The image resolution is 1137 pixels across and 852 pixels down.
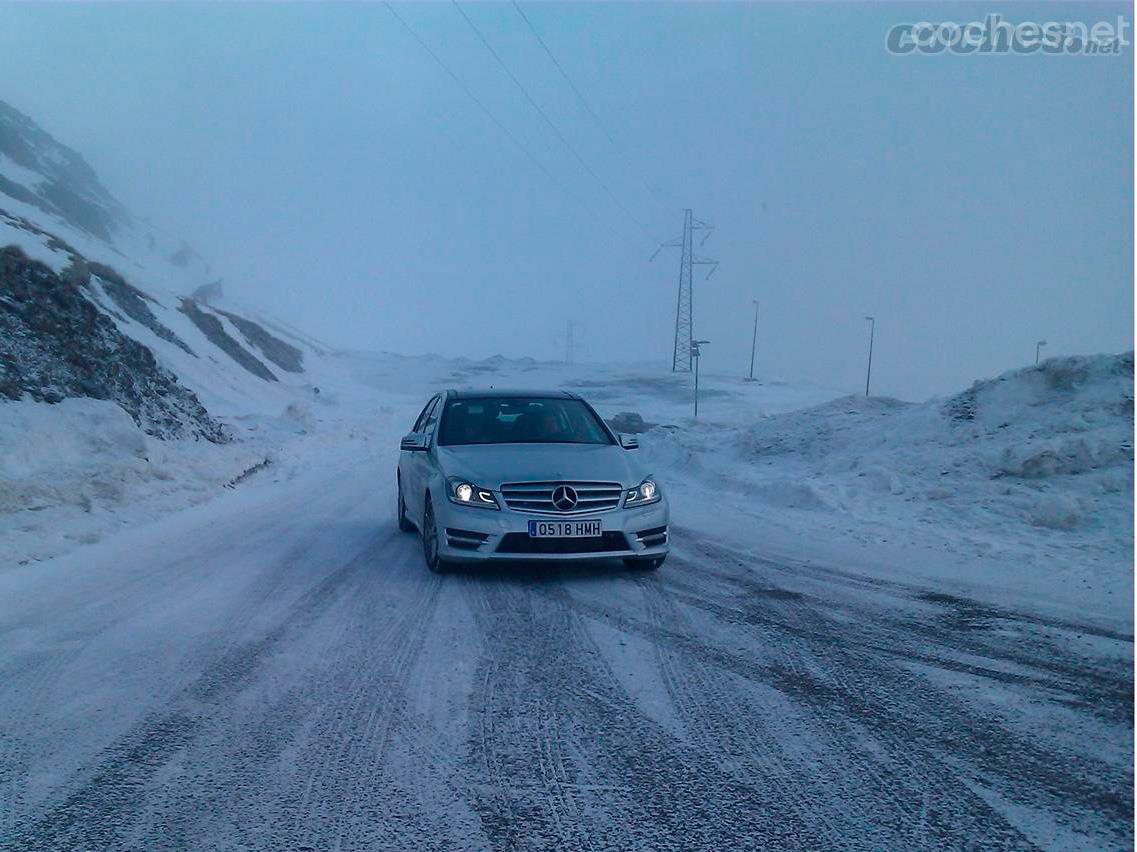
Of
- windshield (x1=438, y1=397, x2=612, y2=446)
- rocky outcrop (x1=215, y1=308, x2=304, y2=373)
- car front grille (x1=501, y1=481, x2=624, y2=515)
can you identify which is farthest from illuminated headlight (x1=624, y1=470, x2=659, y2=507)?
rocky outcrop (x1=215, y1=308, x2=304, y2=373)

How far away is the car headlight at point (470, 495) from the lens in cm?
689

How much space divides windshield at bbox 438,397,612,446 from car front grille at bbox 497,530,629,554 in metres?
1.48

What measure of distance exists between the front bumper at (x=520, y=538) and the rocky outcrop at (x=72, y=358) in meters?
7.69

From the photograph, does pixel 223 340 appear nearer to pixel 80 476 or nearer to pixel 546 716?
pixel 80 476

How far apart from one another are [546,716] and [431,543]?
3426 millimetres

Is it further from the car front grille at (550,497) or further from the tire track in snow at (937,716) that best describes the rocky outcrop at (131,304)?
the tire track in snow at (937,716)

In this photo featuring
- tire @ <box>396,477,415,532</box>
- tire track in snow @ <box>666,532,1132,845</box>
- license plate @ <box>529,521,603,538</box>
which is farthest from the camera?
tire @ <box>396,477,415,532</box>

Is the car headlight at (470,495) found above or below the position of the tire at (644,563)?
above

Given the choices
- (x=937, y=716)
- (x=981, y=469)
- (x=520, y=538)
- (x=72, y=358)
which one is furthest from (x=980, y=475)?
(x=72, y=358)

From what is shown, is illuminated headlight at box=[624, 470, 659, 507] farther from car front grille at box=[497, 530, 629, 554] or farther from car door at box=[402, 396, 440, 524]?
car door at box=[402, 396, 440, 524]

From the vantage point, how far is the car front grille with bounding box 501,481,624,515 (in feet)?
22.4

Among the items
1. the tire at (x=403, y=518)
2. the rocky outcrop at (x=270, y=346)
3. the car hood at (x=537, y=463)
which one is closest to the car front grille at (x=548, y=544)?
the car hood at (x=537, y=463)

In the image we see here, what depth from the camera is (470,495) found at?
6.96 meters

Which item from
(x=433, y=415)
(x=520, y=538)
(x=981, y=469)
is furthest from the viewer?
(x=981, y=469)
